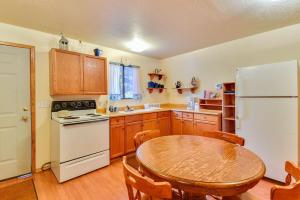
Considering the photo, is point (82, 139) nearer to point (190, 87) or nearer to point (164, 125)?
point (164, 125)

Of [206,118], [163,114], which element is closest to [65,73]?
[163,114]

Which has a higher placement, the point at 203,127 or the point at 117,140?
the point at 203,127

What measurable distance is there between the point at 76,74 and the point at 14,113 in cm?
108

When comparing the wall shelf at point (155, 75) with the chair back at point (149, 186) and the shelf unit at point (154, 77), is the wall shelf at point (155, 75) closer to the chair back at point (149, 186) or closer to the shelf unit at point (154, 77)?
the shelf unit at point (154, 77)

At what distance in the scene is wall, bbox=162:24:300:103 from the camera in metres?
2.63

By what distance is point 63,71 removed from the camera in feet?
8.60

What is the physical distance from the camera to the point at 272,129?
87.5 inches

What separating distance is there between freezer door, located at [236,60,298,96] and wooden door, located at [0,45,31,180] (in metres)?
3.44

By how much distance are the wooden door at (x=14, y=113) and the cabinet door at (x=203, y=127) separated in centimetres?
308

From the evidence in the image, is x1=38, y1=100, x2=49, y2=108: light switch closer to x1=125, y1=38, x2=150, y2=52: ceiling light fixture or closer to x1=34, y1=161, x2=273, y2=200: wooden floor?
x1=34, y1=161, x2=273, y2=200: wooden floor

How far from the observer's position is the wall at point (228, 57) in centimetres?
263

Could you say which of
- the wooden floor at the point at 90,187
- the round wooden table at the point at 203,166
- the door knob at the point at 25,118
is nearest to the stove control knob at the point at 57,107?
the door knob at the point at 25,118

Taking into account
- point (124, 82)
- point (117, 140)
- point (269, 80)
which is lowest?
point (117, 140)

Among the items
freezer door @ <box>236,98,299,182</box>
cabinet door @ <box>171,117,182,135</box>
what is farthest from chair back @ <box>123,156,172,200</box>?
cabinet door @ <box>171,117,182,135</box>
